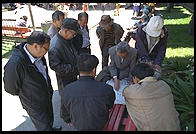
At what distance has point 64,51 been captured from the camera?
3744 mm

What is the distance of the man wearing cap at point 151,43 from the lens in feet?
13.6

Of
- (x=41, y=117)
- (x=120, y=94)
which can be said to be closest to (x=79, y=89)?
(x=41, y=117)

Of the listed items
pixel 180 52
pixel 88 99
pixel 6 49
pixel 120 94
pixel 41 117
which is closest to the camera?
pixel 88 99

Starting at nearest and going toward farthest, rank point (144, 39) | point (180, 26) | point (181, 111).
Result: point (181, 111) → point (144, 39) → point (180, 26)

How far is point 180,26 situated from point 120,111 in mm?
8952

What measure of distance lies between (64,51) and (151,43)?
160cm

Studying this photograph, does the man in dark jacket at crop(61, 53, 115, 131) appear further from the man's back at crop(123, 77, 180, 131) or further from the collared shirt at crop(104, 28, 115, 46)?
the collared shirt at crop(104, 28, 115, 46)

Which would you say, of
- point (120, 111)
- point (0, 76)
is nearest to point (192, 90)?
point (120, 111)

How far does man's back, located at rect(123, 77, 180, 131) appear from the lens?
271 centimetres

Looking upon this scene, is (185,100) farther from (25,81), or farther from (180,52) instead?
(180,52)

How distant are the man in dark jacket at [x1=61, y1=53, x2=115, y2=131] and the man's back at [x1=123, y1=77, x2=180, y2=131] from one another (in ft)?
1.01

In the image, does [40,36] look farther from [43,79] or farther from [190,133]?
[190,133]

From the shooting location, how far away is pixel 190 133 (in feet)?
9.94

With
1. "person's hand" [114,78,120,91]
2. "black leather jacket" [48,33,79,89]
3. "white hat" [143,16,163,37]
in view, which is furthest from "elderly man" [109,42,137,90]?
"black leather jacket" [48,33,79,89]
